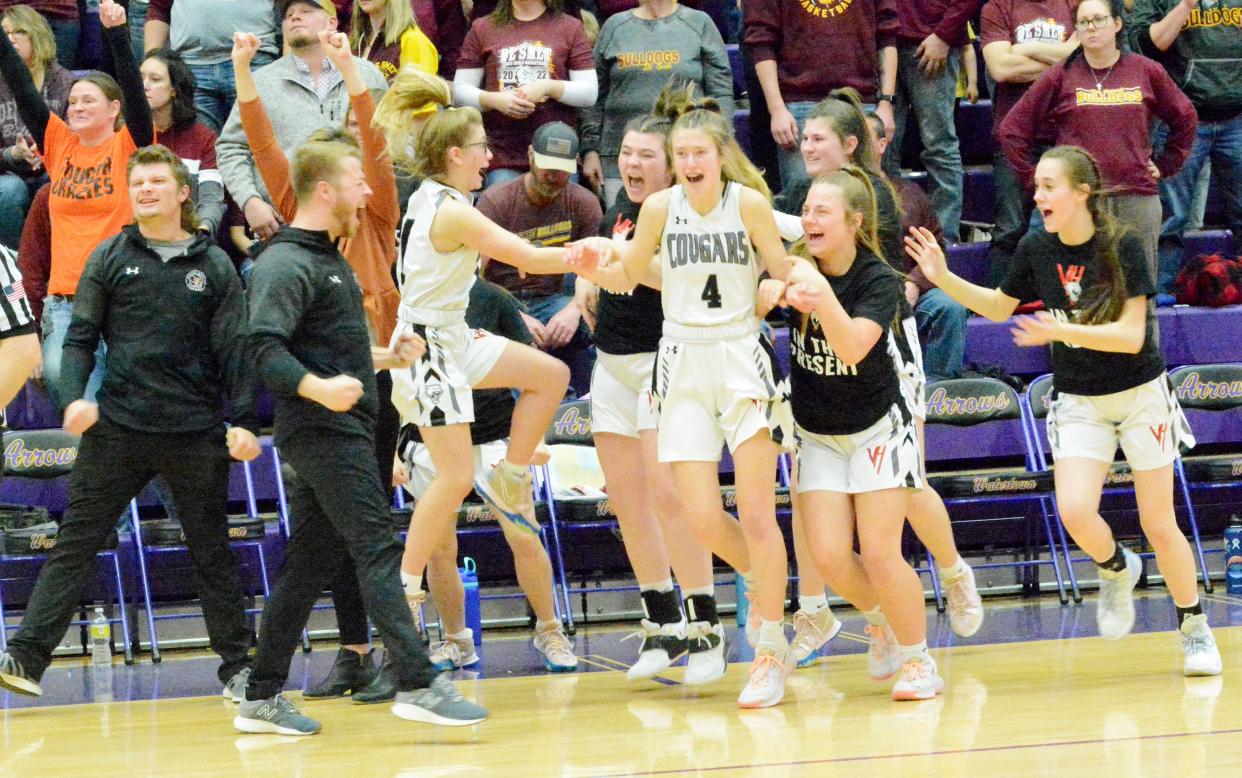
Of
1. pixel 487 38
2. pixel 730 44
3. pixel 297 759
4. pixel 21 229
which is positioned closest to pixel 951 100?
pixel 730 44

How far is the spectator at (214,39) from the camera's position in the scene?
821cm

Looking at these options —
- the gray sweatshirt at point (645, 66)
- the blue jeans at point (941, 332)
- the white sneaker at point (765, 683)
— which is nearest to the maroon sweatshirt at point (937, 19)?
the gray sweatshirt at point (645, 66)

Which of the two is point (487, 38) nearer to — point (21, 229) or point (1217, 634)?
point (21, 229)

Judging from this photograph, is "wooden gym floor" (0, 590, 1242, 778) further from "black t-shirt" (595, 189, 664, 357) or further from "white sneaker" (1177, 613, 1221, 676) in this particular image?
"black t-shirt" (595, 189, 664, 357)

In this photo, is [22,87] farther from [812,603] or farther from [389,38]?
[812,603]

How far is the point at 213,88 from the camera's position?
8.31m

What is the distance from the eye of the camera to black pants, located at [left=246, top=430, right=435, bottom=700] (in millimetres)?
4629

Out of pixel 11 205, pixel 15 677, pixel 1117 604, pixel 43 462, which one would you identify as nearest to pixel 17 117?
pixel 11 205

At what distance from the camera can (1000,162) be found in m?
8.77

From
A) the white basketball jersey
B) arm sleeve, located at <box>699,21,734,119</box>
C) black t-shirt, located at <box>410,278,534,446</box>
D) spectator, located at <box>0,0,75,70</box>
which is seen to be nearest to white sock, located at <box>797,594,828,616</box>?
the white basketball jersey

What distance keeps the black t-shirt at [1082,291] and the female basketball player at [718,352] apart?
1.07 metres

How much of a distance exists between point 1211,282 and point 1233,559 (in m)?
1.84

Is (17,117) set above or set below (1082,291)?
above

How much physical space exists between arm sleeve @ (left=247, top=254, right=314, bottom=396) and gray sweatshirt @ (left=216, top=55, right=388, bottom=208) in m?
2.50
